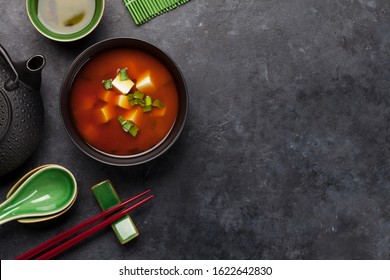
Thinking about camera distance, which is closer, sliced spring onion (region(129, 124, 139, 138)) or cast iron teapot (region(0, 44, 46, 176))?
cast iron teapot (region(0, 44, 46, 176))

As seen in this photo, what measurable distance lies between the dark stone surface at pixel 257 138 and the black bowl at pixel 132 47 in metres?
0.14

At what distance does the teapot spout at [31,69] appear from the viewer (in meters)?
1.77

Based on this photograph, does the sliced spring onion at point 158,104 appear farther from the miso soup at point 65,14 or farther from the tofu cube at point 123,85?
the miso soup at point 65,14

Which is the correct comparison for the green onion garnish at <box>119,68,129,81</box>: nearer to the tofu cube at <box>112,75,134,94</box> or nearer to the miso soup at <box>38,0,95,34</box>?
the tofu cube at <box>112,75,134,94</box>

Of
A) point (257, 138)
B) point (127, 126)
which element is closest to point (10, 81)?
point (127, 126)

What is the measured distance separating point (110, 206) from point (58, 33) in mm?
620

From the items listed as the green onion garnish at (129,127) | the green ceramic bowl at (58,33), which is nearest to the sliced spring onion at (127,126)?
the green onion garnish at (129,127)

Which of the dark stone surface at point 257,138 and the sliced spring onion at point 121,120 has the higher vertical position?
the sliced spring onion at point 121,120

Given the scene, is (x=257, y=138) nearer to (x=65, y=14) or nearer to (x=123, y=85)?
(x=123, y=85)

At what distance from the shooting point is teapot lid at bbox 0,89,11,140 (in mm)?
1743

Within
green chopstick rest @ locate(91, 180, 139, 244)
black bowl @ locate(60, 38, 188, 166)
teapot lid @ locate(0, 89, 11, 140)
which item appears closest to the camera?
teapot lid @ locate(0, 89, 11, 140)

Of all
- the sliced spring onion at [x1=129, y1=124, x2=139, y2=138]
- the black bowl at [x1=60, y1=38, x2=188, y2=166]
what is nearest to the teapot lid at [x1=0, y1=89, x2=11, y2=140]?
the black bowl at [x1=60, y1=38, x2=188, y2=166]

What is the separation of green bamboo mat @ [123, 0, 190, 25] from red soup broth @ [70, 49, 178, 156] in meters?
0.19

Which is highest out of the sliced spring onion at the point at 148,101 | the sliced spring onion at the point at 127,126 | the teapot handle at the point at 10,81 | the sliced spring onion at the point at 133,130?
the teapot handle at the point at 10,81
